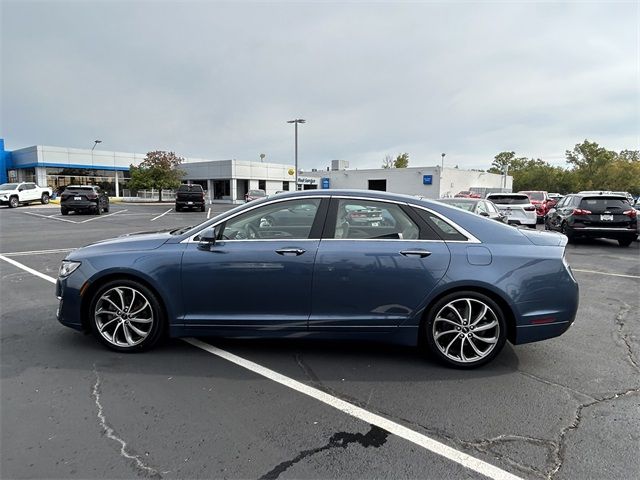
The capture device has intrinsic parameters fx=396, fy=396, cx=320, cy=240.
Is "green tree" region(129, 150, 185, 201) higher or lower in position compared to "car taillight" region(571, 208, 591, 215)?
higher

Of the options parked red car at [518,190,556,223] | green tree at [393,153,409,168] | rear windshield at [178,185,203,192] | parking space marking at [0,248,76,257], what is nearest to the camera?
parking space marking at [0,248,76,257]

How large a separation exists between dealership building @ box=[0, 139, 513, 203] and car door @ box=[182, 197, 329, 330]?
39004 mm

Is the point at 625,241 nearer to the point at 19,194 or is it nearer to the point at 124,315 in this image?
the point at 124,315

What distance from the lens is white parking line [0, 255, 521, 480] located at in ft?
7.83

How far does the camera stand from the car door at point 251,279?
361 cm

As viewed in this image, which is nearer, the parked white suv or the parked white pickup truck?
the parked white suv

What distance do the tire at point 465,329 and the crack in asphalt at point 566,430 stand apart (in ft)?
2.51

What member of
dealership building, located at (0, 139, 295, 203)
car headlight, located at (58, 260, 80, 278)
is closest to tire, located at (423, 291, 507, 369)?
car headlight, located at (58, 260, 80, 278)

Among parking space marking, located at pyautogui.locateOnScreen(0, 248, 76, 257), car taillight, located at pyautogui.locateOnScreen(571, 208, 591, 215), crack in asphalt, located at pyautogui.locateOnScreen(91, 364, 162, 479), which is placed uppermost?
car taillight, located at pyautogui.locateOnScreen(571, 208, 591, 215)

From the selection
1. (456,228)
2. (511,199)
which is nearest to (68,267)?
(456,228)

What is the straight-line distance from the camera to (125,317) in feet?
12.7

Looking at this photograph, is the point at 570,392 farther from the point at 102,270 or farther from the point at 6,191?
the point at 6,191

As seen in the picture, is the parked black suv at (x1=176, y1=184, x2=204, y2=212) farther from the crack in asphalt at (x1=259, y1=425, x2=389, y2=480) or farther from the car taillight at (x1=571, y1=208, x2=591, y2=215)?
the crack in asphalt at (x1=259, y1=425, x2=389, y2=480)

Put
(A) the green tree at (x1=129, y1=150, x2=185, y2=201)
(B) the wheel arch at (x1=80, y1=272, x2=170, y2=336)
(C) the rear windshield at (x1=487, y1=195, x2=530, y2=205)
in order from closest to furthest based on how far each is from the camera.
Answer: (B) the wheel arch at (x1=80, y1=272, x2=170, y2=336), (C) the rear windshield at (x1=487, y1=195, x2=530, y2=205), (A) the green tree at (x1=129, y1=150, x2=185, y2=201)
